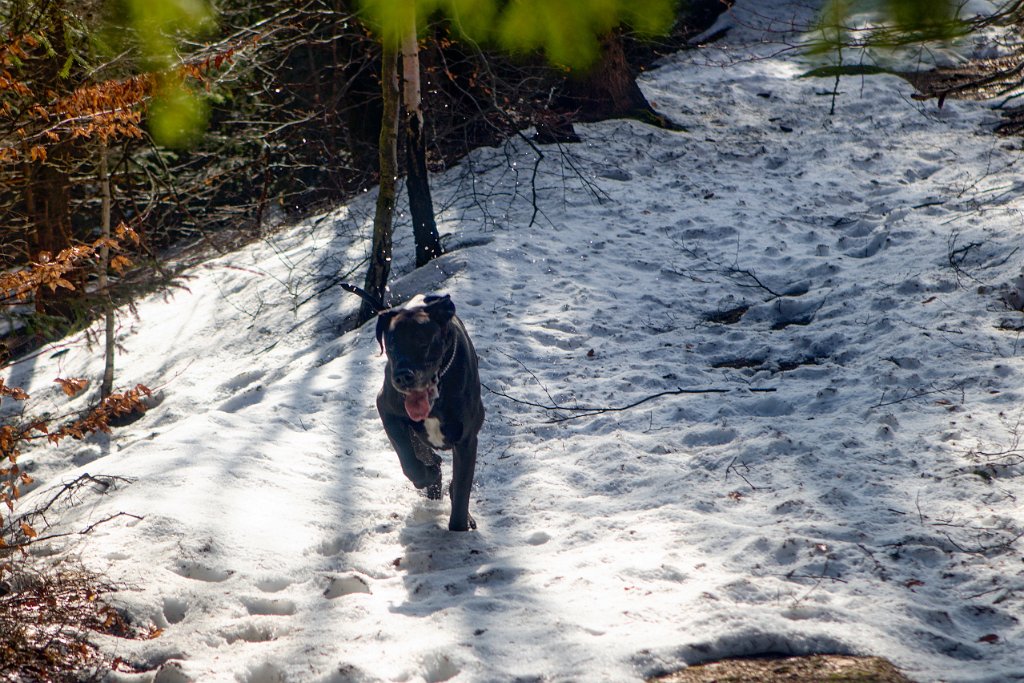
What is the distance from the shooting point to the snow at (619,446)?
385 centimetres

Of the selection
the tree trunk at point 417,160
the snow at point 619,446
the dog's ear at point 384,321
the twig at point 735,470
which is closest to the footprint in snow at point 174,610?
the snow at point 619,446

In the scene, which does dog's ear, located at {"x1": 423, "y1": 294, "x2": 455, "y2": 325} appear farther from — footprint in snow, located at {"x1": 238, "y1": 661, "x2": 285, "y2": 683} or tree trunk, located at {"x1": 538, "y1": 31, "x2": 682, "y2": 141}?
tree trunk, located at {"x1": 538, "y1": 31, "x2": 682, "y2": 141}

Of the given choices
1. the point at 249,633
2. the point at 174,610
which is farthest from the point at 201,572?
the point at 249,633

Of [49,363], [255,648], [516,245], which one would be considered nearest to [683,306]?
[516,245]

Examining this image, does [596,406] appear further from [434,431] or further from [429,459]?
[434,431]

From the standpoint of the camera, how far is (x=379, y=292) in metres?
9.26

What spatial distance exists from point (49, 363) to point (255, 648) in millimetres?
10180

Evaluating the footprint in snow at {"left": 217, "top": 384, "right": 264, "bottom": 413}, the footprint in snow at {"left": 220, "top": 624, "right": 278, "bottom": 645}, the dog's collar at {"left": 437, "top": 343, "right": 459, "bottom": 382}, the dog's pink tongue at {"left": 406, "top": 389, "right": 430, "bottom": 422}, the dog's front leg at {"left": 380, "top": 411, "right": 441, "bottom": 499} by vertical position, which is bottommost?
the footprint in snow at {"left": 217, "top": 384, "right": 264, "bottom": 413}

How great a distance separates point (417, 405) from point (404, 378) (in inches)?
6.7

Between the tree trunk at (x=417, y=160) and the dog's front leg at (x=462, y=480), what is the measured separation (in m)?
5.06

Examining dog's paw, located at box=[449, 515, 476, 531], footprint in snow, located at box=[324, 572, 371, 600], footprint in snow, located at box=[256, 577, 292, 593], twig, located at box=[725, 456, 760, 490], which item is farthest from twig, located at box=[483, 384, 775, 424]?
footprint in snow, located at box=[256, 577, 292, 593]

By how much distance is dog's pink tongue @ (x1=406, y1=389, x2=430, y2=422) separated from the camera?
4.69 m

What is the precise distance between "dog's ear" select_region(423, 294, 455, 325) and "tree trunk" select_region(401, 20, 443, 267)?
4984 millimetres

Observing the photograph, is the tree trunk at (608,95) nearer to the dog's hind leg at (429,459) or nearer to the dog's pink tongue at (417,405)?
the dog's hind leg at (429,459)
